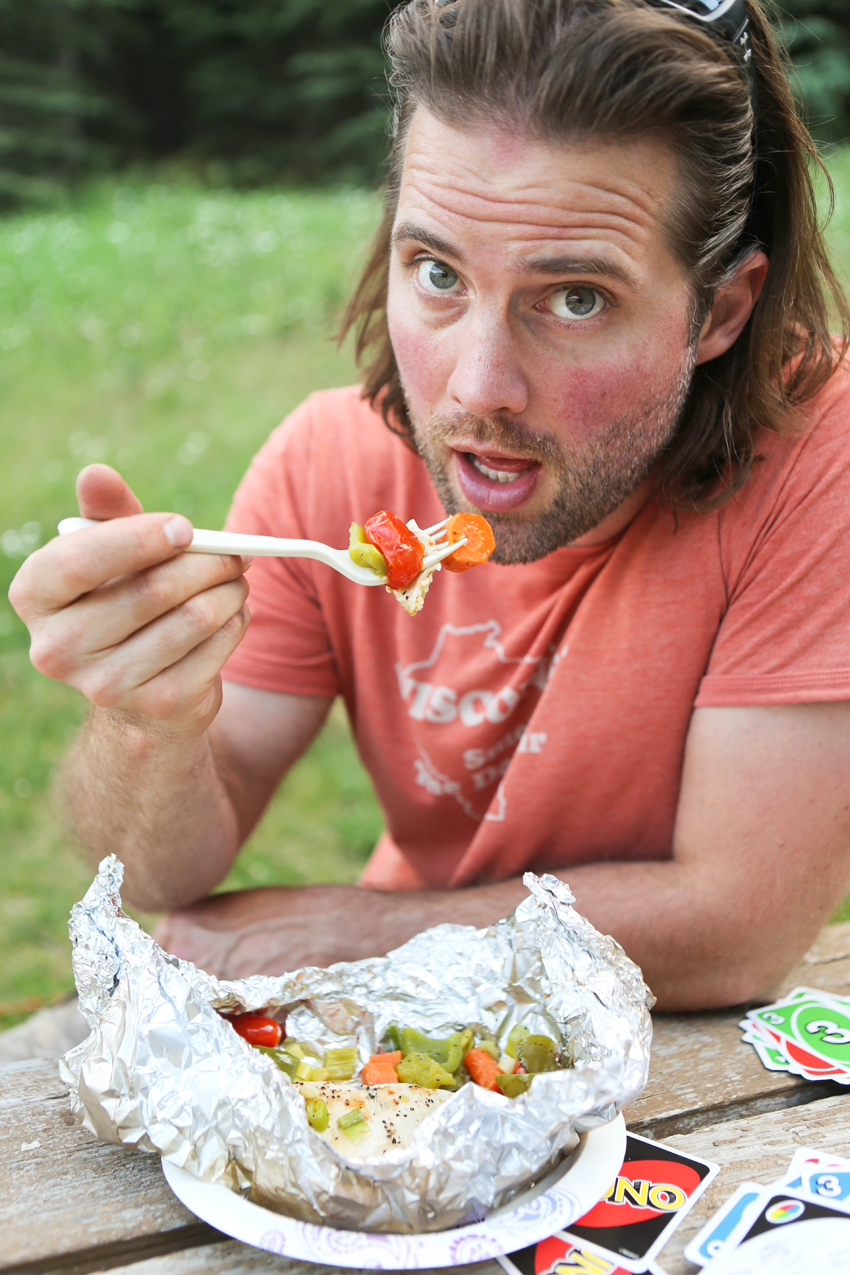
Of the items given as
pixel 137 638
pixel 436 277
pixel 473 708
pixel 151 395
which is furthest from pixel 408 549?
pixel 151 395

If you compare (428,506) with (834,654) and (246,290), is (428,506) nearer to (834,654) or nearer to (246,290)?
(834,654)

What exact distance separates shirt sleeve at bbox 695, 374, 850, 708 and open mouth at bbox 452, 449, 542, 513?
1.21ft

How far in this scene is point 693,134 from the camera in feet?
5.36

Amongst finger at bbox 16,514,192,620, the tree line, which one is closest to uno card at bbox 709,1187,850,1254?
finger at bbox 16,514,192,620

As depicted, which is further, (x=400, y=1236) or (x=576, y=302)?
(x=576, y=302)

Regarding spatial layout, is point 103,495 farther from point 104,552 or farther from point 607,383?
point 607,383

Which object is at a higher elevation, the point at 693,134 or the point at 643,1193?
the point at 693,134

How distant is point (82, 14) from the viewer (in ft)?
59.3

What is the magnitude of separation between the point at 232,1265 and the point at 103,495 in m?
0.86

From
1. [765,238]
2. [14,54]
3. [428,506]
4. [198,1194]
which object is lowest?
[198,1194]

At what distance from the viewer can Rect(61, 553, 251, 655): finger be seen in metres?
1.23

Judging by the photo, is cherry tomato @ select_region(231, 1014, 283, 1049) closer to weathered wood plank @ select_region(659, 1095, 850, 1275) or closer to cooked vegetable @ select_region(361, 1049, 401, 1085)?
cooked vegetable @ select_region(361, 1049, 401, 1085)

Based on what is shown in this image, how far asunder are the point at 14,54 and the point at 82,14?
5.07ft

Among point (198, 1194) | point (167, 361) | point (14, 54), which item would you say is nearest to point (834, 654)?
point (198, 1194)
